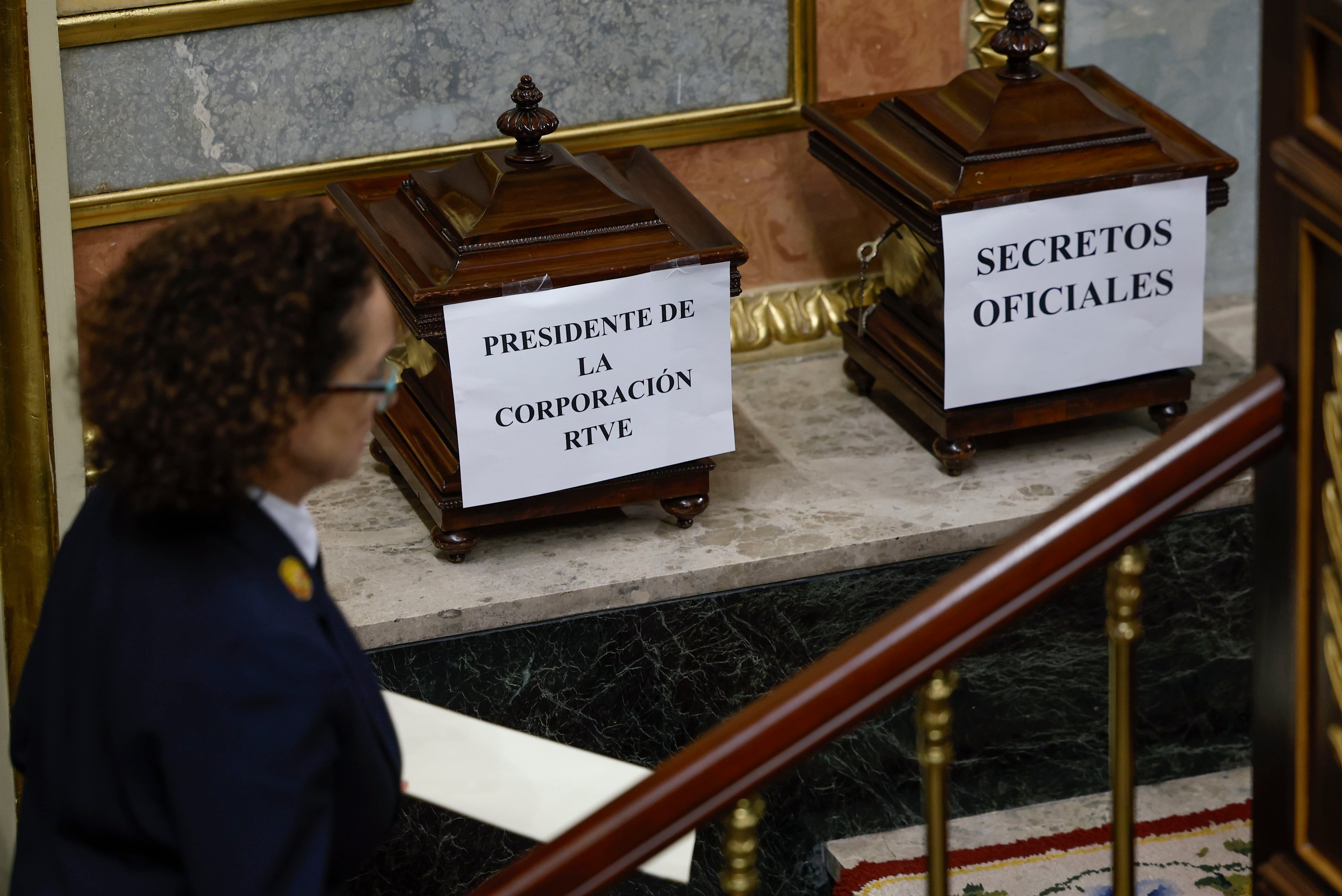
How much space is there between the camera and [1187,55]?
2906 millimetres

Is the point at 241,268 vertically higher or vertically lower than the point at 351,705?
higher

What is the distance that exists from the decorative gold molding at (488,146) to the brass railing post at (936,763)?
1299 mm

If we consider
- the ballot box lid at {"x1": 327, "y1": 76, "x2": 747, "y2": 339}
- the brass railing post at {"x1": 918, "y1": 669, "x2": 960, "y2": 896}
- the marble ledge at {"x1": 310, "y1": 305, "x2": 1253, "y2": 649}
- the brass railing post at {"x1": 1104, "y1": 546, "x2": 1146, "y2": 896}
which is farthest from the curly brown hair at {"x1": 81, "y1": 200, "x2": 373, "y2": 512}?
the marble ledge at {"x1": 310, "y1": 305, "x2": 1253, "y2": 649}

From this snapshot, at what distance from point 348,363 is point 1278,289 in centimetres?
72

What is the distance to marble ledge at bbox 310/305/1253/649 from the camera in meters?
2.30

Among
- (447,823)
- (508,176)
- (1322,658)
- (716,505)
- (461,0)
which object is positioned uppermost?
(461,0)

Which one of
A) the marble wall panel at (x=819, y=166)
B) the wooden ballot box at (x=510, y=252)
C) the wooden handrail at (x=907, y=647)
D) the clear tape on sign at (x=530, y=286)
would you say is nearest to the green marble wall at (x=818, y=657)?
the wooden ballot box at (x=510, y=252)

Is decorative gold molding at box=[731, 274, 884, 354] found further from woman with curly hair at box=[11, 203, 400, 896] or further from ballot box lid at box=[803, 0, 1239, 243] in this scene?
woman with curly hair at box=[11, 203, 400, 896]

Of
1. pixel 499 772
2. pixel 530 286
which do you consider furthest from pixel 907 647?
pixel 530 286

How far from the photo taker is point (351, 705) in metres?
1.22

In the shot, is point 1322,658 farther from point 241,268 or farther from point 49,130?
point 49,130

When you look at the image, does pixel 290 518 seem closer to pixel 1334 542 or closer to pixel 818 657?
pixel 1334 542

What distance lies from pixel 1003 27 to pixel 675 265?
929mm

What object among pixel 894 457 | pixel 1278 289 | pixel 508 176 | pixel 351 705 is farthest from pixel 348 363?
pixel 894 457
